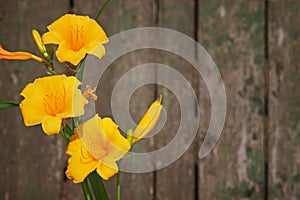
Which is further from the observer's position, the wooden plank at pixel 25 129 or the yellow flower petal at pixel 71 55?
the wooden plank at pixel 25 129

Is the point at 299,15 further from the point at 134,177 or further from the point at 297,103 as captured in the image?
the point at 134,177

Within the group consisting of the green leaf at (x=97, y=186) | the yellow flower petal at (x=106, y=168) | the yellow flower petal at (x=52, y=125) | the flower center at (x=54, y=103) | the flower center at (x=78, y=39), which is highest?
the flower center at (x=78, y=39)

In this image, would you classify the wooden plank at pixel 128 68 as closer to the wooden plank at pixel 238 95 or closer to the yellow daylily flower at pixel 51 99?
the wooden plank at pixel 238 95

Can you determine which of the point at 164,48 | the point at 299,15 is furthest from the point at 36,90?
the point at 299,15

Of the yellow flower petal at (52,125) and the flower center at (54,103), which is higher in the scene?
the flower center at (54,103)

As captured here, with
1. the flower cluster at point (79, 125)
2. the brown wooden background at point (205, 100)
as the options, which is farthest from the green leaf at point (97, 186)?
the brown wooden background at point (205, 100)

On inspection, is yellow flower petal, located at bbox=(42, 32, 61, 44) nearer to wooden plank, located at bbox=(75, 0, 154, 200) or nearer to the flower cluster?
the flower cluster

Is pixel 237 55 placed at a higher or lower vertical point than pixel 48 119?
higher

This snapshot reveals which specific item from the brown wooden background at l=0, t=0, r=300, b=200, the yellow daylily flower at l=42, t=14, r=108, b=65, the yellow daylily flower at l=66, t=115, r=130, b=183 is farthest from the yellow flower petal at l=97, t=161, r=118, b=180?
the brown wooden background at l=0, t=0, r=300, b=200
